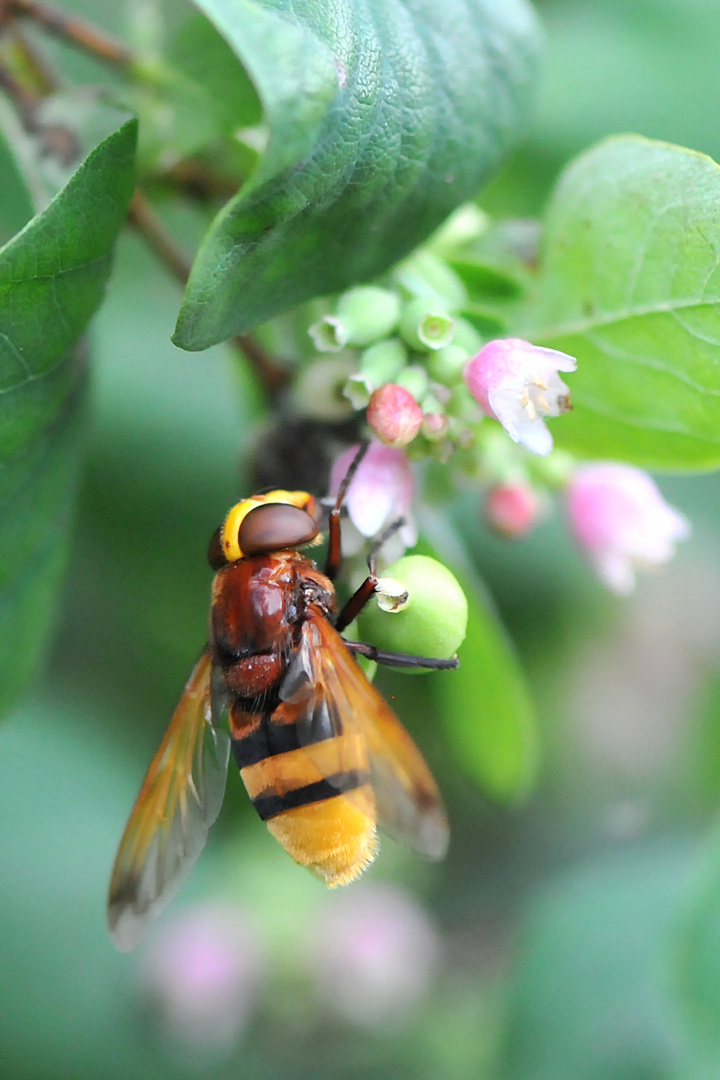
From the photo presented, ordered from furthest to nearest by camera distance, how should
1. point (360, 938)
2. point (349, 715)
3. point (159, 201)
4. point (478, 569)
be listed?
point (478, 569) < point (360, 938) < point (159, 201) < point (349, 715)

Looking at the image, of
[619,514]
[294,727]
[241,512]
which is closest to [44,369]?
[241,512]

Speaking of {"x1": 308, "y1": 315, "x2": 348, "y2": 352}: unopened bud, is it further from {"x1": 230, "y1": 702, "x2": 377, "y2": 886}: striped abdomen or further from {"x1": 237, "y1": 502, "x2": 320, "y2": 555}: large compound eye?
{"x1": 230, "y1": 702, "x2": 377, "y2": 886}: striped abdomen


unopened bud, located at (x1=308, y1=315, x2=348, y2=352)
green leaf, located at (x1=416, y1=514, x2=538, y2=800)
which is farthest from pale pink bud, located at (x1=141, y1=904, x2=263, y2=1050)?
unopened bud, located at (x1=308, y1=315, x2=348, y2=352)

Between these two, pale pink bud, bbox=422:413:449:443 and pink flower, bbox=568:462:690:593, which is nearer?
pale pink bud, bbox=422:413:449:443

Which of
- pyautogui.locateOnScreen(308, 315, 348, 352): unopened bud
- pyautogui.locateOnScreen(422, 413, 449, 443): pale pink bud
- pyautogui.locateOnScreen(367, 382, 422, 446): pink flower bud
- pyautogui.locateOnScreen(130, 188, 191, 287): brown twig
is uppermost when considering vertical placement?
pyautogui.locateOnScreen(130, 188, 191, 287): brown twig

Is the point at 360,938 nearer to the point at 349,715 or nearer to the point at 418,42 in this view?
the point at 349,715

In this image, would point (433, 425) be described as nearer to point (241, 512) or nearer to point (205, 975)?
point (241, 512)

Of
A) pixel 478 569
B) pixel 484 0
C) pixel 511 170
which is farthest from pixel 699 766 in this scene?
pixel 484 0
